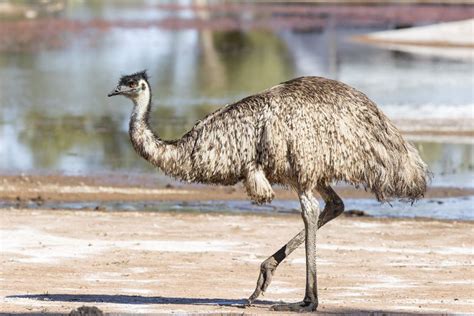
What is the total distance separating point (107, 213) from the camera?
56.5 ft

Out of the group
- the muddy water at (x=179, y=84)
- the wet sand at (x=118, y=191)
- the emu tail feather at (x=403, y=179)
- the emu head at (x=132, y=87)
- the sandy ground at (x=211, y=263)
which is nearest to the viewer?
the emu tail feather at (x=403, y=179)

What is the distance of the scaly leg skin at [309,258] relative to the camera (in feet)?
35.3

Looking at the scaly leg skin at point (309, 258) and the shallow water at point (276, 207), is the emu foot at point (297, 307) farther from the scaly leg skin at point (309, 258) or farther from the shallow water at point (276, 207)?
the shallow water at point (276, 207)

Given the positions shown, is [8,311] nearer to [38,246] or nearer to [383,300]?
[383,300]

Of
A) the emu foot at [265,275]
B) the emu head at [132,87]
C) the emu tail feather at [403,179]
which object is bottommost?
the emu foot at [265,275]

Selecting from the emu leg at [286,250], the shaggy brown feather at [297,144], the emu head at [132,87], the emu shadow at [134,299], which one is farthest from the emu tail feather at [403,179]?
the emu head at [132,87]

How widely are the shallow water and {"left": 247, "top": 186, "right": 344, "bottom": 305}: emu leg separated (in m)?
6.47

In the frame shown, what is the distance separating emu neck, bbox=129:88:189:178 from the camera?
11.1 meters

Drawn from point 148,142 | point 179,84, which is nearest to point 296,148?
point 148,142

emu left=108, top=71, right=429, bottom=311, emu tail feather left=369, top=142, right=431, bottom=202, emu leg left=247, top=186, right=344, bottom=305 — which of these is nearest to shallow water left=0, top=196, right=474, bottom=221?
emu leg left=247, top=186, right=344, bottom=305

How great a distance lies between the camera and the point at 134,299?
11297mm

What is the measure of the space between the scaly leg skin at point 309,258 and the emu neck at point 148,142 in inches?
40.2

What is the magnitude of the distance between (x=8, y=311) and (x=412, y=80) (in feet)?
92.4

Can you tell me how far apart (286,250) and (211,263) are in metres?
2.36
